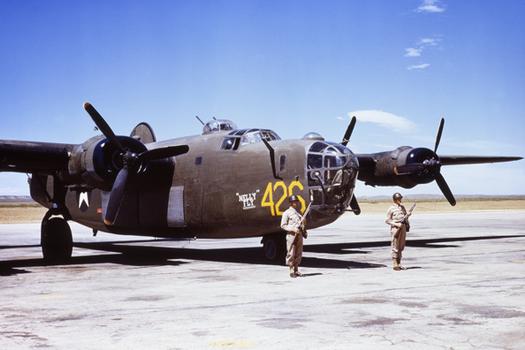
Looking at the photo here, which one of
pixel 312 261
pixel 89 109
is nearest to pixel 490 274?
pixel 312 261

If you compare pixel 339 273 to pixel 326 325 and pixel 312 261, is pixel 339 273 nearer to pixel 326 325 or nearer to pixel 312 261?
pixel 312 261

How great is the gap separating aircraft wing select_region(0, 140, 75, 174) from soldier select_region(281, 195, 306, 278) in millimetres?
7701

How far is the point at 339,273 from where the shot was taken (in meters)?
13.8

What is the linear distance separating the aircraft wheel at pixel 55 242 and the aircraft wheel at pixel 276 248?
6.29 metres

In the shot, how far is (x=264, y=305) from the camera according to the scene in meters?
9.42

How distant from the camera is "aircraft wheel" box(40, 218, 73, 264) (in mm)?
18109

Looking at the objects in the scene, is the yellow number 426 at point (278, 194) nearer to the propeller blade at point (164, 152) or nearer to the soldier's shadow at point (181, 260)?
the soldier's shadow at point (181, 260)

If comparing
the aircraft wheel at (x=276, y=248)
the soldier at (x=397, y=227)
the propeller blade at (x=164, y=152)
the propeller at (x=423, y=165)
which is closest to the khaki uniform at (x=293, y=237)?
the soldier at (x=397, y=227)

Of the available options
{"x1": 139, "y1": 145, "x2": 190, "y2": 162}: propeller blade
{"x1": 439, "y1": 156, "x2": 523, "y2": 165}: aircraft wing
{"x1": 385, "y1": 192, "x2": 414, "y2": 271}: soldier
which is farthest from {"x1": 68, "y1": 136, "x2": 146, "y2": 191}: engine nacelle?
{"x1": 439, "y1": 156, "x2": 523, "y2": 165}: aircraft wing

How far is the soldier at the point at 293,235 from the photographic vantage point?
1312 centimetres

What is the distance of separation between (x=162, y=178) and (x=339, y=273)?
6.91 m

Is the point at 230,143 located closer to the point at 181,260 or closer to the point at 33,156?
the point at 181,260

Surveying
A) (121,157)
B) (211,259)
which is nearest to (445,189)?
(211,259)

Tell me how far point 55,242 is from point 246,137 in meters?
6.79
